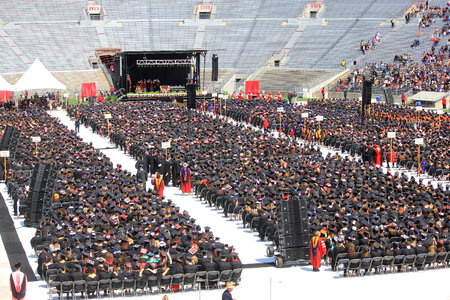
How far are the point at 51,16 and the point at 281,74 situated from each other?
77.2ft

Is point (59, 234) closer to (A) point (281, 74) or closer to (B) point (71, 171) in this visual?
(B) point (71, 171)

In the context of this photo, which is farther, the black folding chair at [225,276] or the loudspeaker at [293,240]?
the loudspeaker at [293,240]

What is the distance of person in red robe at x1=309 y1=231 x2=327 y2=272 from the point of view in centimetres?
2008

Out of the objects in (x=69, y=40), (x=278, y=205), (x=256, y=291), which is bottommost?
(x=256, y=291)

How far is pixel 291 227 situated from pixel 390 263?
270 centimetres

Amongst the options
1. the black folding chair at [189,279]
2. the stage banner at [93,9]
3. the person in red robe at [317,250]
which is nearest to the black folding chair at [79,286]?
the black folding chair at [189,279]

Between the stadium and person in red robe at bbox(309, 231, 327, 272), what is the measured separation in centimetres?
4

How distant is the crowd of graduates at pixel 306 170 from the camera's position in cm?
2192

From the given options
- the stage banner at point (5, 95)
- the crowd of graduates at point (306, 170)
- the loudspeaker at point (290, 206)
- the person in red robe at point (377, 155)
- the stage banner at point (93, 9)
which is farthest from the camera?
the stage banner at point (93, 9)

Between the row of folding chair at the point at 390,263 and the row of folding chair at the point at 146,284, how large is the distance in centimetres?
287

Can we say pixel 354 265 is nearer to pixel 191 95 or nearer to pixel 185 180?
pixel 185 180

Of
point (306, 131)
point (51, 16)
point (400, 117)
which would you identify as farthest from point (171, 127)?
point (51, 16)

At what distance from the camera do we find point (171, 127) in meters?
42.3

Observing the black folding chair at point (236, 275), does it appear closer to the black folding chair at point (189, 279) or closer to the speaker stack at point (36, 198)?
the black folding chair at point (189, 279)
